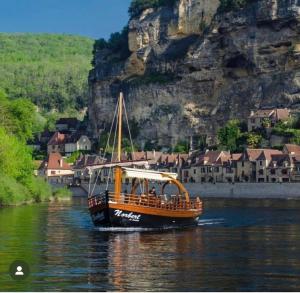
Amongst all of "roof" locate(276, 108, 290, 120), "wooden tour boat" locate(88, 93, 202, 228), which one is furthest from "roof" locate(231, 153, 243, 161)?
"wooden tour boat" locate(88, 93, 202, 228)

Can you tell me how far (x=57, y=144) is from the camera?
182m

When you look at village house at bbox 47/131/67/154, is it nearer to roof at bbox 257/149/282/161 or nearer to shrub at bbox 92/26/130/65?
shrub at bbox 92/26/130/65

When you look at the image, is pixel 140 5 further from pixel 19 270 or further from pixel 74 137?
pixel 19 270

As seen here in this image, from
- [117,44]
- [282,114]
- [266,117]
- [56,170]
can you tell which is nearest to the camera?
[266,117]

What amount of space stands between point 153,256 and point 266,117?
101340mm

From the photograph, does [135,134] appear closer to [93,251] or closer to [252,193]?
[252,193]

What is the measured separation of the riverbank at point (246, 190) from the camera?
112938 mm

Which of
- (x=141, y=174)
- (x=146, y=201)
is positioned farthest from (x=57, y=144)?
(x=146, y=201)

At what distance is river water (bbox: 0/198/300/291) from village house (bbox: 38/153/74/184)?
A: 8276cm

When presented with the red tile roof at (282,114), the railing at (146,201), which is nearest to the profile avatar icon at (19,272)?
the railing at (146,201)

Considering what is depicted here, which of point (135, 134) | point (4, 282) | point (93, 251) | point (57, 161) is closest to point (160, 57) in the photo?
point (135, 134)

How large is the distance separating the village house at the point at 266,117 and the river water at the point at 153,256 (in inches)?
3002

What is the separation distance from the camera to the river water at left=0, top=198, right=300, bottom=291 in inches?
1275

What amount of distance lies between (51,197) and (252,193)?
30.8m
